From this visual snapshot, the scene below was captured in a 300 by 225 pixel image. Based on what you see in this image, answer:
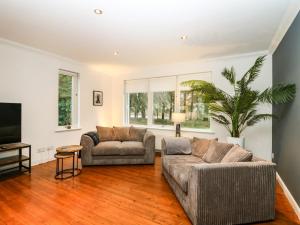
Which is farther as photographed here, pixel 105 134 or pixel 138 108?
pixel 138 108

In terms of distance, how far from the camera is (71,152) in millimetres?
3611

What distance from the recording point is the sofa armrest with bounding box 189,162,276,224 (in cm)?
205

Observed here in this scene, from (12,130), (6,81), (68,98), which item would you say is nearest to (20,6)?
(6,81)

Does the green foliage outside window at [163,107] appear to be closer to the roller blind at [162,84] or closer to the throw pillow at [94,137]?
the roller blind at [162,84]

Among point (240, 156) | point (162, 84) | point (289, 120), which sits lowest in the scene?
point (240, 156)

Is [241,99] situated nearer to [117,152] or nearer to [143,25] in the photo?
[143,25]

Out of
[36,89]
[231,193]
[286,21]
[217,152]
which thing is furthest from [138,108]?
[231,193]

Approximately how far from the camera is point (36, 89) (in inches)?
172

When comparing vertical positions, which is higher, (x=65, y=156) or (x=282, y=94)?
(x=282, y=94)

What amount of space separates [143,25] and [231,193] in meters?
2.64

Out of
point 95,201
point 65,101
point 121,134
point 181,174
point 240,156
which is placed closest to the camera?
point 240,156

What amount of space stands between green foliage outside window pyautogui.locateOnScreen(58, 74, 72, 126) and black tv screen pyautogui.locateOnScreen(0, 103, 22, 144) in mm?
1281

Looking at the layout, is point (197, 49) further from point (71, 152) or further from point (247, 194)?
point (71, 152)

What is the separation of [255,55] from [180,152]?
2.83 metres
